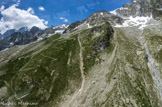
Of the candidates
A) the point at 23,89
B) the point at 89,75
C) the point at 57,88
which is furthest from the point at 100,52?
the point at 23,89

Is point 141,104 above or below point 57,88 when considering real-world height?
below

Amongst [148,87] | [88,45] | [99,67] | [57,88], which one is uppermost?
[88,45]

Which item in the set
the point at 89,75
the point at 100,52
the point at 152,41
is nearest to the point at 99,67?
the point at 89,75

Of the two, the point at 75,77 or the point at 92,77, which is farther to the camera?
the point at 75,77

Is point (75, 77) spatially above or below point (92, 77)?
above

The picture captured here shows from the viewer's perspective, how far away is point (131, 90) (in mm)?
78250

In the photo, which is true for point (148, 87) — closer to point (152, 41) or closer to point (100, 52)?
point (100, 52)

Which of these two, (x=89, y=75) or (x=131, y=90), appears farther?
(x=89, y=75)

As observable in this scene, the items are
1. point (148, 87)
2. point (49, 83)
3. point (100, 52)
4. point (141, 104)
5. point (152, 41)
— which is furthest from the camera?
point (152, 41)

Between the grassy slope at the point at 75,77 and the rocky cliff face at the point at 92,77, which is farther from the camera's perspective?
the grassy slope at the point at 75,77

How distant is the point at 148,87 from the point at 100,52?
182 feet

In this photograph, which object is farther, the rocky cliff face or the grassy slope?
the grassy slope

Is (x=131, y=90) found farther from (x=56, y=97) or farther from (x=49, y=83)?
(x=49, y=83)

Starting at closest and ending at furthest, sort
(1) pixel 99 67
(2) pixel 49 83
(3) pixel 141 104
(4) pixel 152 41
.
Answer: (3) pixel 141 104, (2) pixel 49 83, (1) pixel 99 67, (4) pixel 152 41
